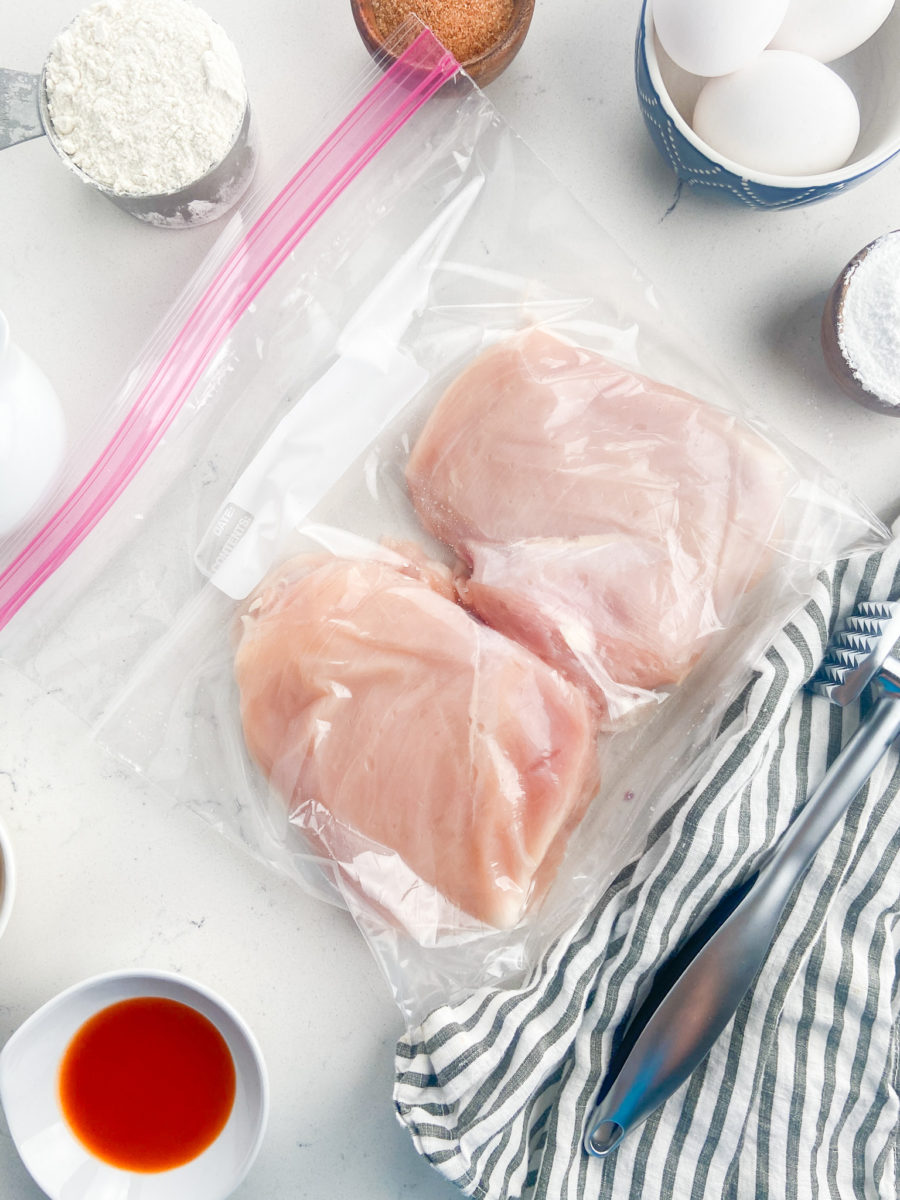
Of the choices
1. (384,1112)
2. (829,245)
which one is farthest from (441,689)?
(829,245)

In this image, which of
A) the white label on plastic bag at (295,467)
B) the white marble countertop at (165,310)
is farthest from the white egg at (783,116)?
the white label on plastic bag at (295,467)

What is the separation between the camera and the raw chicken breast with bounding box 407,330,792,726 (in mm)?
859

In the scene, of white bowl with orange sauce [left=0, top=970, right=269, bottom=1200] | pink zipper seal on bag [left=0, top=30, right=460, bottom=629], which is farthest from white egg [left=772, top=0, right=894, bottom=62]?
white bowl with orange sauce [left=0, top=970, right=269, bottom=1200]

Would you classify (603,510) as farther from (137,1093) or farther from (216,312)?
(137,1093)

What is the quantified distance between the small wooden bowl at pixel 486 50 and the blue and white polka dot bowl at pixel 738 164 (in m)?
0.12

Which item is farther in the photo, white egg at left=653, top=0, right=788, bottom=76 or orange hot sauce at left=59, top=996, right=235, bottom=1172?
orange hot sauce at left=59, top=996, right=235, bottom=1172

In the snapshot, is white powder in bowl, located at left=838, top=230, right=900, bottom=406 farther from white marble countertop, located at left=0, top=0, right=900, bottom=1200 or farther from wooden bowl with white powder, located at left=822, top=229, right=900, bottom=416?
white marble countertop, located at left=0, top=0, right=900, bottom=1200

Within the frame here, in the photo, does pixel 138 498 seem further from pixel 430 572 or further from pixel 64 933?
pixel 64 933

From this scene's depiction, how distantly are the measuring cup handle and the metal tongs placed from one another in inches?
39.0

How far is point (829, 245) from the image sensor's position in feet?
3.32

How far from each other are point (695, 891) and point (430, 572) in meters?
0.42

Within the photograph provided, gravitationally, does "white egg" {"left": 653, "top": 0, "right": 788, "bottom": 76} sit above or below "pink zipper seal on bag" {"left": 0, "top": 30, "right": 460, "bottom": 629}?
below

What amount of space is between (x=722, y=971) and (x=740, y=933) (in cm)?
4

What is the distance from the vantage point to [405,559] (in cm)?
93
